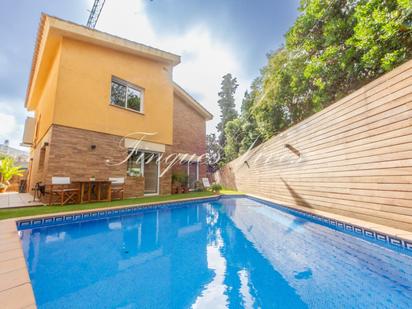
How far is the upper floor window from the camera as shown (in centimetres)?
911

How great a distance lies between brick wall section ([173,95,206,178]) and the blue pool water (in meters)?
9.11

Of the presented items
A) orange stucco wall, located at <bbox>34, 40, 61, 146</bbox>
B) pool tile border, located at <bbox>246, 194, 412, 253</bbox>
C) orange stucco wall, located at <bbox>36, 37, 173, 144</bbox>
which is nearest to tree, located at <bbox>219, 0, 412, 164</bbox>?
pool tile border, located at <bbox>246, 194, 412, 253</bbox>

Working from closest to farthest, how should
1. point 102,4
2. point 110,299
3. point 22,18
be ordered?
point 110,299
point 22,18
point 102,4

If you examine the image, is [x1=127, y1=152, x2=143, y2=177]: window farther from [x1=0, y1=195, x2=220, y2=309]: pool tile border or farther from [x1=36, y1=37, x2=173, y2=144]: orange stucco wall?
[x1=0, y1=195, x2=220, y2=309]: pool tile border

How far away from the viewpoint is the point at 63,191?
6609 millimetres

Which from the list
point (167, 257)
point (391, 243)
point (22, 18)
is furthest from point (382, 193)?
point (22, 18)

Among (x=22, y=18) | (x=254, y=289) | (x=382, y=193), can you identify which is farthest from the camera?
(x=22, y=18)

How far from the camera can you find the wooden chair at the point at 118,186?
8.29 m


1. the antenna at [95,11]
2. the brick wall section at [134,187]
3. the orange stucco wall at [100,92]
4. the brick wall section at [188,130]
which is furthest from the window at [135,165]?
the antenna at [95,11]

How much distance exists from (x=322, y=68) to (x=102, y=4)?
21.9 meters

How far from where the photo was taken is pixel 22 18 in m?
9.46

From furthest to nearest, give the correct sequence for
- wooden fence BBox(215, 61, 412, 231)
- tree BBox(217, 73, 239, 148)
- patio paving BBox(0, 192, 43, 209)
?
tree BBox(217, 73, 239, 148) < patio paving BBox(0, 192, 43, 209) < wooden fence BBox(215, 61, 412, 231)

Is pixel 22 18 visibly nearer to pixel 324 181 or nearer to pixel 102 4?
pixel 102 4

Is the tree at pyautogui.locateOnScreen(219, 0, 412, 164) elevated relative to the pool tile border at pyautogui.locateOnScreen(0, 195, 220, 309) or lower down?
elevated
